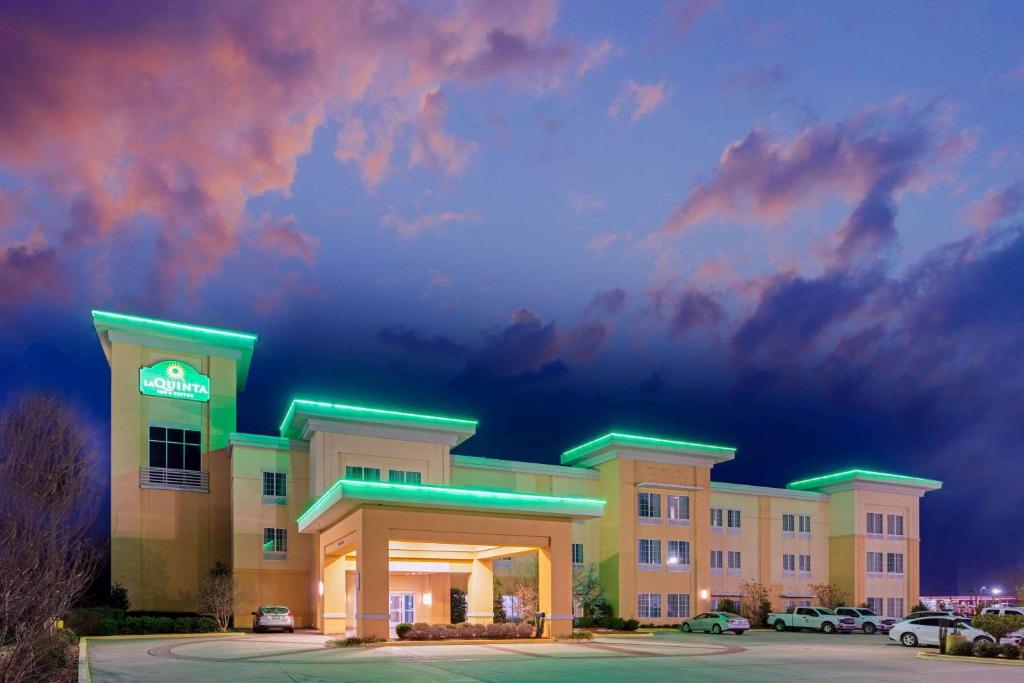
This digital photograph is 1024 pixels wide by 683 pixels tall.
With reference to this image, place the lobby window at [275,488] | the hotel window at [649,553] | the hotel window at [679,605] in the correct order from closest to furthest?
the lobby window at [275,488], the hotel window at [649,553], the hotel window at [679,605]

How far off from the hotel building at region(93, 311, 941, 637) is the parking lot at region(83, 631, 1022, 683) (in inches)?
166

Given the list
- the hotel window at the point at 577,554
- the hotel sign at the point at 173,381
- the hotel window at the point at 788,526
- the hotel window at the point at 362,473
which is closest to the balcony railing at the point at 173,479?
the hotel sign at the point at 173,381

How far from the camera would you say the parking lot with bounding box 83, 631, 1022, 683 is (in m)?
19.8

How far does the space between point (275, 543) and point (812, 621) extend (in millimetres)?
29026

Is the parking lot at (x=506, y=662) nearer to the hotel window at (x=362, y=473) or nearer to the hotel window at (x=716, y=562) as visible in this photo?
the hotel window at (x=362, y=473)

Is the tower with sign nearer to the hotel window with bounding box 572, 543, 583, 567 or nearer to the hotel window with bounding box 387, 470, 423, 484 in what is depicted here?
the hotel window with bounding box 387, 470, 423, 484

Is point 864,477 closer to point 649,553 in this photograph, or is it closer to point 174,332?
point 649,553

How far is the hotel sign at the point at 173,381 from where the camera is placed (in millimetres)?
41531

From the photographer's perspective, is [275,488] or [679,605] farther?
[679,605]

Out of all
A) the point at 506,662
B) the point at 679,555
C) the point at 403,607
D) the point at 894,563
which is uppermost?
the point at 506,662

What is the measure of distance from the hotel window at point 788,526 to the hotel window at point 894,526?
22.5 feet

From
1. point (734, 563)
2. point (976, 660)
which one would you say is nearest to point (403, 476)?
point (734, 563)

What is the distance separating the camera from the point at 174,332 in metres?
42.2

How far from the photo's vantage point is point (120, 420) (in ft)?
133
